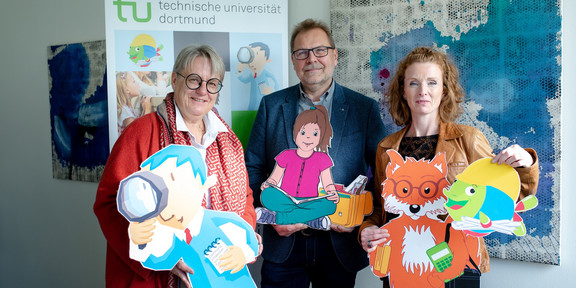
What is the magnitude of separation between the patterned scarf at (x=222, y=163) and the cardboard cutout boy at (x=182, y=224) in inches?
4.8

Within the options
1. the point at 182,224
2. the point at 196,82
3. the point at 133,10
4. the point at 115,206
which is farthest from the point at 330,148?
the point at 133,10

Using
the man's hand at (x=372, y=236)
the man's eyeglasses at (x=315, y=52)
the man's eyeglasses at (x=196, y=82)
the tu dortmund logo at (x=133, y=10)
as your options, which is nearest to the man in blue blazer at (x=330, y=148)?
the man's eyeglasses at (x=315, y=52)

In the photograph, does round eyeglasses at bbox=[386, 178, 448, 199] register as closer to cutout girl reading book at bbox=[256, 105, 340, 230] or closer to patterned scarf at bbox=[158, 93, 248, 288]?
cutout girl reading book at bbox=[256, 105, 340, 230]

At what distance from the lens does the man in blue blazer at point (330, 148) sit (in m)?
2.14

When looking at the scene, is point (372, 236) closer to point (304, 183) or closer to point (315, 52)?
point (304, 183)

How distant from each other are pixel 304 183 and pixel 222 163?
1.36 feet

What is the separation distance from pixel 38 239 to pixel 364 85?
3.60 m

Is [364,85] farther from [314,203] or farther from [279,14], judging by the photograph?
[314,203]

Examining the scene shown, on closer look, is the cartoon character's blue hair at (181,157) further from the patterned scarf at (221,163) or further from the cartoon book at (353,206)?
the cartoon book at (353,206)

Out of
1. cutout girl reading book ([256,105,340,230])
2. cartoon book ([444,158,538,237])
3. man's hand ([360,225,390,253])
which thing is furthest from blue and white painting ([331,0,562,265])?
man's hand ([360,225,390,253])

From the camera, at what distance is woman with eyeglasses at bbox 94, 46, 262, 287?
174 cm

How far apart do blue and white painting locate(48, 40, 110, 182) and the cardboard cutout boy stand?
2.28m

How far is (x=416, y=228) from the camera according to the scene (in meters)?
1.80

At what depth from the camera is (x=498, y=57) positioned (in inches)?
93.0
